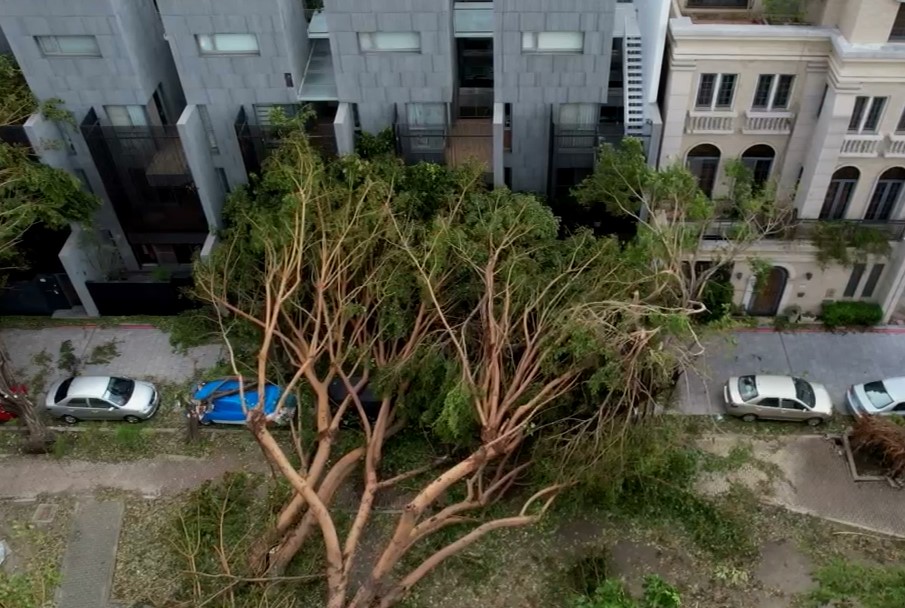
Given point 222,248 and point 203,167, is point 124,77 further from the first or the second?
point 222,248

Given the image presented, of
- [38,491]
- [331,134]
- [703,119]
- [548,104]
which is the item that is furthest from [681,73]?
[38,491]

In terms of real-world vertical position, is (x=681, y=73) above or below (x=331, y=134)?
above

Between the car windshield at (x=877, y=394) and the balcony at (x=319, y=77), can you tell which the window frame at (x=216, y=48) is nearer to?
the balcony at (x=319, y=77)

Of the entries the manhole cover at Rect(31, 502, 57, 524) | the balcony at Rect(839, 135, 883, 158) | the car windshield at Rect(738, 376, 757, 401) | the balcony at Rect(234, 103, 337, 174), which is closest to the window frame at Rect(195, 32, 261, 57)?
the balcony at Rect(234, 103, 337, 174)

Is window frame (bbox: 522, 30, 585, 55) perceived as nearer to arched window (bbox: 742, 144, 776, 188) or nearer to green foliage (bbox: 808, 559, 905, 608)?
arched window (bbox: 742, 144, 776, 188)

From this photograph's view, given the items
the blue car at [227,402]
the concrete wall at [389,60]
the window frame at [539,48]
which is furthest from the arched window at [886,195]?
the blue car at [227,402]

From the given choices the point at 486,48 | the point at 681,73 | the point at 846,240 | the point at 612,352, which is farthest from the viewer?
the point at 486,48
